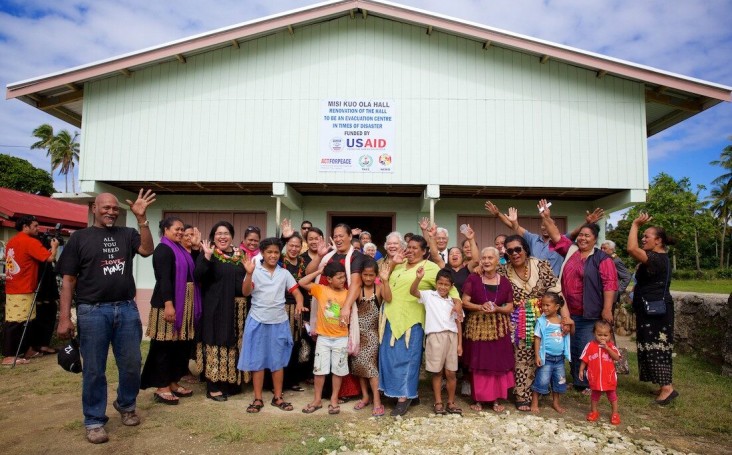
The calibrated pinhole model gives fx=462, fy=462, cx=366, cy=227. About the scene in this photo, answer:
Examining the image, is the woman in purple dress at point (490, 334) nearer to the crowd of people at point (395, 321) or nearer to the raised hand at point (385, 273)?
the crowd of people at point (395, 321)

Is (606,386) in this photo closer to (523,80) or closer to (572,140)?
(572,140)

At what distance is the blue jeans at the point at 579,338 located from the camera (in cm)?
480

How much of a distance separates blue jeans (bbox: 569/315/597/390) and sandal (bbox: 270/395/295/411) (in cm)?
300

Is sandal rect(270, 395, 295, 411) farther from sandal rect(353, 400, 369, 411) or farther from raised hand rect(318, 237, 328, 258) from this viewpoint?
raised hand rect(318, 237, 328, 258)

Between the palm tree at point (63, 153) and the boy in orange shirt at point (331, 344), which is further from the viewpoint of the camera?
the palm tree at point (63, 153)

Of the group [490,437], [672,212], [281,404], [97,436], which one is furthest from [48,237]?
[672,212]

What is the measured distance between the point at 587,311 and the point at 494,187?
417 centimetres

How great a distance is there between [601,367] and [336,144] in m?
5.67

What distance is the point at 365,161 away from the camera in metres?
8.38

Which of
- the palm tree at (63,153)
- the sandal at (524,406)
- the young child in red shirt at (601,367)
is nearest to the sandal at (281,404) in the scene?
the sandal at (524,406)

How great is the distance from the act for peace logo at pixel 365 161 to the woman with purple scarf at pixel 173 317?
13.9 feet

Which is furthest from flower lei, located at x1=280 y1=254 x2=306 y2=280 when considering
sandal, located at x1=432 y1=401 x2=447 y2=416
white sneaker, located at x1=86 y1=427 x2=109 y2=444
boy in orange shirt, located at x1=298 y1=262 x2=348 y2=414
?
white sneaker, located at x1=86 y1=427 x2=109 y2=444

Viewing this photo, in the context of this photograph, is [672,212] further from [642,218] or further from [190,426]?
[190,426]

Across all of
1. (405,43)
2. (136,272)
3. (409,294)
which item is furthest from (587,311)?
(136,272)
